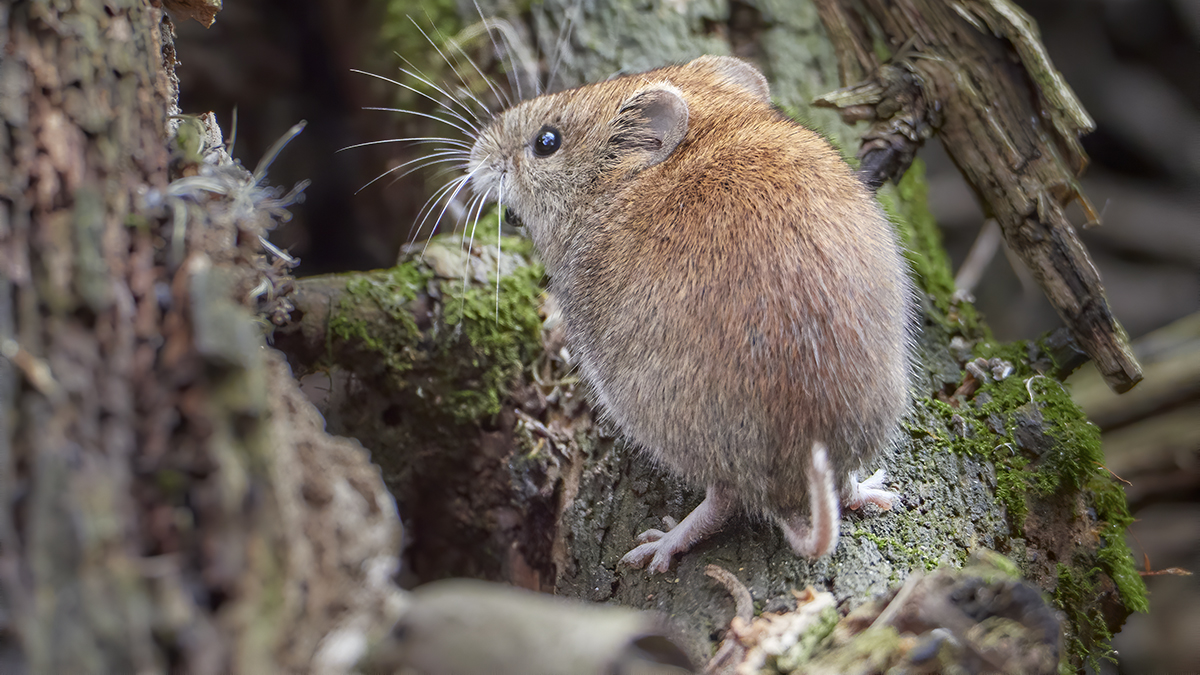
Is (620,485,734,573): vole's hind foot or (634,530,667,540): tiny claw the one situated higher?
(620,485,734,573): vole's hind foot

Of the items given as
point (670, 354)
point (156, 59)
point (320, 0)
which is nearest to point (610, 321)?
point (670, 354)

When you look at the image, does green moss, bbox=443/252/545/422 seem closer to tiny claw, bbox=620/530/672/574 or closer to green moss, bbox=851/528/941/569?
tiny claw, bbox=620/530/672/574

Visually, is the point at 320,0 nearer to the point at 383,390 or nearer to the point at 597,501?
the point at 383,390

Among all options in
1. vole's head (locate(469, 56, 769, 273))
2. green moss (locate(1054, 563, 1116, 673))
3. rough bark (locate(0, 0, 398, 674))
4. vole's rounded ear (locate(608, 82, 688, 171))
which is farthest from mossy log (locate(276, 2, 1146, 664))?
rough bark (locate(0, 0, 398, 674))

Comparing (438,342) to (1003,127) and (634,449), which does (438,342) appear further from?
(1003,127)

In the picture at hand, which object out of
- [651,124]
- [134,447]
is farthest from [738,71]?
[134,447]
